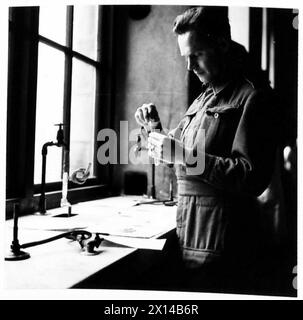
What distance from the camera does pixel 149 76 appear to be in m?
1.89

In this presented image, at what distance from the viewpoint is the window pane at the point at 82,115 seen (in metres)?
1.55

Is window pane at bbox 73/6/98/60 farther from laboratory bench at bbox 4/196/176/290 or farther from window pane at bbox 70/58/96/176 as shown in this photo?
laboratory bench at bbox 4/196/176/290

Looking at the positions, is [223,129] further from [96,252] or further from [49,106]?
[49,106]

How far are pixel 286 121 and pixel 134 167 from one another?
1.11m

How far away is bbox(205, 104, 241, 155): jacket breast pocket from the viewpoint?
40.3 inches

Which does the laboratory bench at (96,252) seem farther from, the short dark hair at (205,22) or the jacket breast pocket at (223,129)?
the short dark hair at (205,22)

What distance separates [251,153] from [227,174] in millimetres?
87

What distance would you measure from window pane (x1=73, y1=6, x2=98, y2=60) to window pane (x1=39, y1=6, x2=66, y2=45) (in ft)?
0.21

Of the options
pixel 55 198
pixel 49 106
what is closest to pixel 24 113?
pixel 49 106

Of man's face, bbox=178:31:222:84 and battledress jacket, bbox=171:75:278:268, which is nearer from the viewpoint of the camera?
battledress jacket, bbox=171:75:278:268

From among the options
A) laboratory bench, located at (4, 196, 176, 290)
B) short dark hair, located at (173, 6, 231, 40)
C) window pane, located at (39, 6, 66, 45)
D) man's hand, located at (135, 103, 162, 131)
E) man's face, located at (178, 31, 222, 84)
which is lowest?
laboratory bench, located at (4, 196, 176, 290)

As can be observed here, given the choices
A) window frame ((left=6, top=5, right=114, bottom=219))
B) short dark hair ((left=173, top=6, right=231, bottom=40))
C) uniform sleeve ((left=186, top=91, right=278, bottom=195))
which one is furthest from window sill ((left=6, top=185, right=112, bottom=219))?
short dark hair ((left=173, top=6, right=231, bottom=40))
